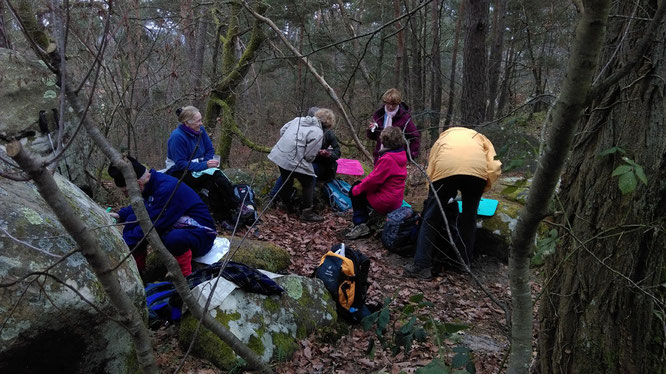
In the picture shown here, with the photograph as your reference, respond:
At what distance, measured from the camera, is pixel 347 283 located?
4.01 meters

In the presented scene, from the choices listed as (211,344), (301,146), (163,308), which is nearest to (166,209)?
(163,308)

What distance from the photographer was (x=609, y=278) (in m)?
2.03

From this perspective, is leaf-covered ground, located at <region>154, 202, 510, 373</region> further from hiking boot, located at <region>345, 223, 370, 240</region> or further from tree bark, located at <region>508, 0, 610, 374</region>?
tree bark, located at <region>508, 0, 610, 374</region>

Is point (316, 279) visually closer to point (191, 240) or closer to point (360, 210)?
point (191, 240)

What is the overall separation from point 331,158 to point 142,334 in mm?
5329

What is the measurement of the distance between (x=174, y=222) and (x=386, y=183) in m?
2.70

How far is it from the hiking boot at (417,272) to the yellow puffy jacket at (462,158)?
1.11m

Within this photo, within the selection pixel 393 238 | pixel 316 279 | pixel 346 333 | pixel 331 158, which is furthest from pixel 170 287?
pixel 331 158

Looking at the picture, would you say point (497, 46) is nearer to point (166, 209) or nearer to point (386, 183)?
point (386, 183)

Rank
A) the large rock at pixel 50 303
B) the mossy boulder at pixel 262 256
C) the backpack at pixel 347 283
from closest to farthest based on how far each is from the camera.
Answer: the large rock at pixel 50 303 < the backpack at pixel 347 283 < the mossy boulder at pixel 262 256

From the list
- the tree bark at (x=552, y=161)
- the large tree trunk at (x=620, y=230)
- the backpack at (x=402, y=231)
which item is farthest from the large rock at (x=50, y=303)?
the backpack at (x=402, y=231)

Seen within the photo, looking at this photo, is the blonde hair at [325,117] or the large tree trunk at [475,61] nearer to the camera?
the blonde hair at [325,117]

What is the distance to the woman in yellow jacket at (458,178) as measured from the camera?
14.4 ft

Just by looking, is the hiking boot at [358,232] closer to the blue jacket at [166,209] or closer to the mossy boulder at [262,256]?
the mossy boulder at [262,256]
